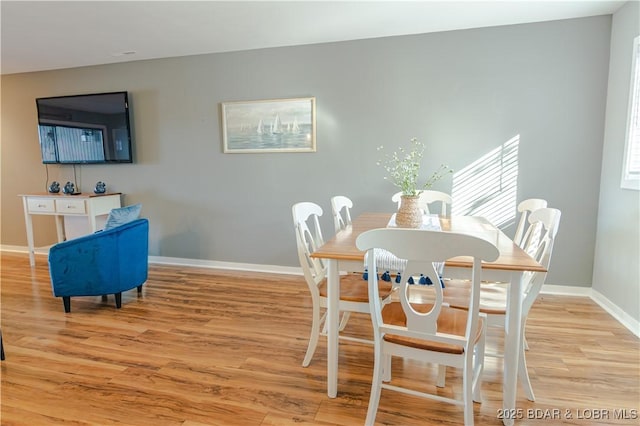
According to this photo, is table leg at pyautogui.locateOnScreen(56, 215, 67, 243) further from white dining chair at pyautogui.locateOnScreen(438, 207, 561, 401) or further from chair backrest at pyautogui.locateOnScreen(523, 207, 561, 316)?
chair backrest at pyautogui.locateOnScreen(523, 207, 561, 316)

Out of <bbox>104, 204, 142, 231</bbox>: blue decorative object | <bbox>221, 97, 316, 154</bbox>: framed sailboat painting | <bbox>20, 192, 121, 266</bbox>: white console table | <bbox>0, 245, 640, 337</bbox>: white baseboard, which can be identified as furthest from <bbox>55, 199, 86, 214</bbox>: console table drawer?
<bbox>221, 97, 316, 154</bbox>: framed sailboat painting

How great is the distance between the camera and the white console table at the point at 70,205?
3912mm

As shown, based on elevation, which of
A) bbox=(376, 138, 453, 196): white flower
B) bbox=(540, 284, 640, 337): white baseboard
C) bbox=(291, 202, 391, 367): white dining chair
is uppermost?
bbox=(376, 138, 453, 196): white flower

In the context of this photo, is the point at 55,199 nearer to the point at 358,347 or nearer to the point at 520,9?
the point at 358,347

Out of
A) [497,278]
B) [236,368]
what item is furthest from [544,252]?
[236,368]

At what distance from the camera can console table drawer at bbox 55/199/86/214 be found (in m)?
3.91

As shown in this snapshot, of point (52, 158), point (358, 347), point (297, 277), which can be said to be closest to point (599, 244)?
point (358, 347)

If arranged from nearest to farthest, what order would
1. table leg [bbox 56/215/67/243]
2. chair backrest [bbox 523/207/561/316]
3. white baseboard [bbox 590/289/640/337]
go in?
chair backrest [bbox 523/207/561/316] < white baseboard [bbox 590/289/640/337] < table leg [bbox 56/215/67/243]

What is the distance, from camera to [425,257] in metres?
1.30

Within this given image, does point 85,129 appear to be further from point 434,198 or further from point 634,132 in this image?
point 634,132

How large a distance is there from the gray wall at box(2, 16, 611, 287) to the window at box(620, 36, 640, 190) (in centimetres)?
41

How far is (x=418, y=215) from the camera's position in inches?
85.3

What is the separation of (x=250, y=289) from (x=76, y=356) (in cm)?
149

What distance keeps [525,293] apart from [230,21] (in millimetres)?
2981
